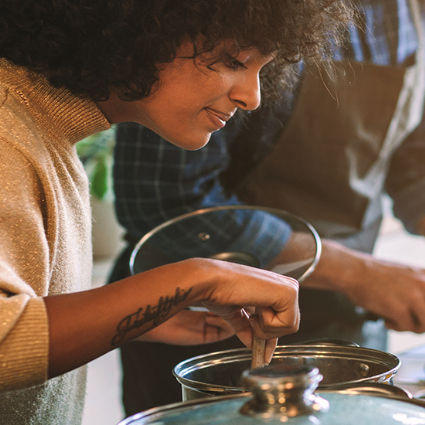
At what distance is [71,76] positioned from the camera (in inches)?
22.3

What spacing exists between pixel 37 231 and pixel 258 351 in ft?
0.73

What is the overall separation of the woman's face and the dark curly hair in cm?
1

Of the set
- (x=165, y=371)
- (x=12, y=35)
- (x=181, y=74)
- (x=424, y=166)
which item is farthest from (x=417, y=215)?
(x=12, y=35)

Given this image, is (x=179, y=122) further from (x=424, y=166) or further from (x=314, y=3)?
(x=424, y=166)

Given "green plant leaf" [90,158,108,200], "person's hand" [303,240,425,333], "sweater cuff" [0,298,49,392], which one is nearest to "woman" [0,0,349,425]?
"sweater cuff" [0,298,49,392]

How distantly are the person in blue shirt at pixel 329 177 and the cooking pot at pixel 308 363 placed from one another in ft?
0.64

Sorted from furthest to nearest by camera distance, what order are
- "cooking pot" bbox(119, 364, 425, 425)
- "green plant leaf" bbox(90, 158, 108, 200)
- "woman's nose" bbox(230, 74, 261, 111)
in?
1. "green plant leaf" bbox(90, 158, 108, 200)
2. "woman's nose" bbox(230, 74, 261, 111)
3. "cooking pot" bbox(119, 364, 425, 425)

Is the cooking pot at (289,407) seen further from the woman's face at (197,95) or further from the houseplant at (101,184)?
the houseplant at (101,184)

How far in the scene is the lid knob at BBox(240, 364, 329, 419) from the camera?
1.07 feet

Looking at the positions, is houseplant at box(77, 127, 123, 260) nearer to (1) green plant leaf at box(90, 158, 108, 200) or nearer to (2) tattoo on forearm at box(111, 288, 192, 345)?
(1) green plant leaf at box(90, 158, 108, 200)

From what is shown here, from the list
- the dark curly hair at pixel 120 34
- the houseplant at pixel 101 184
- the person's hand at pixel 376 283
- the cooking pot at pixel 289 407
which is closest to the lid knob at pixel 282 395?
the cooking pot at pixel 289 407

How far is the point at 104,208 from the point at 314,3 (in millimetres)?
985

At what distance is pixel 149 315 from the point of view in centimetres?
43

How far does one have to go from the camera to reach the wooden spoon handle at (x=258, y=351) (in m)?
0.48
